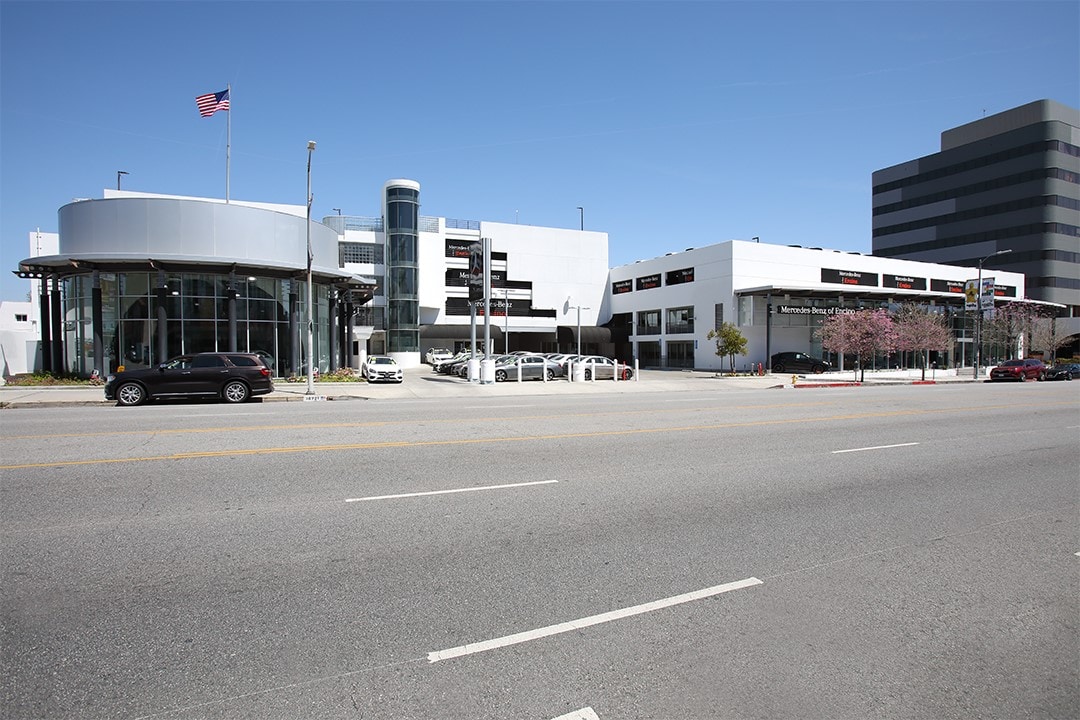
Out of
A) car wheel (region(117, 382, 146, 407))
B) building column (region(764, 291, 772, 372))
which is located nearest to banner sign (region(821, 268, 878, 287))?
building column (region(764, 291, 772, 372))

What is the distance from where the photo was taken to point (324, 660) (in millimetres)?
3479

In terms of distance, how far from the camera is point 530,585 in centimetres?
453

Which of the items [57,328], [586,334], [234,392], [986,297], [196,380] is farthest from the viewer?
[586,334]

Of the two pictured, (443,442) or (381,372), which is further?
(381,372)

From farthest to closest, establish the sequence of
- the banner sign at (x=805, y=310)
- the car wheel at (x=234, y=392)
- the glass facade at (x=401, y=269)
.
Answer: the glass facade at (x=401, y=269) → the banner sign at (x=805, y=310) → the car wheel at (x=234, y=392)

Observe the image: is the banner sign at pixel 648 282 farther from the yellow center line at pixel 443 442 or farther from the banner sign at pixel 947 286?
the yellow center line at pixel 443 442

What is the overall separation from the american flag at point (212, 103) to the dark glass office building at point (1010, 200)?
8456cm

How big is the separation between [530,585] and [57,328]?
3309cm

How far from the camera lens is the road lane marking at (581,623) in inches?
141

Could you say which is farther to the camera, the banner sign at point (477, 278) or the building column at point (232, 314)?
the banner sign at point (477, 278)

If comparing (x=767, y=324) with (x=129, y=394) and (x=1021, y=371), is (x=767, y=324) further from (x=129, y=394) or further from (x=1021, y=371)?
(x=129, y=394)

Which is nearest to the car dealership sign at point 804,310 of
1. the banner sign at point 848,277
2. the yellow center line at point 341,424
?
the banner sign at point 848,277

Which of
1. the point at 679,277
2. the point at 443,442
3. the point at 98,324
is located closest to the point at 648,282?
the point at 679,277

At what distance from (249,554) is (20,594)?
1.50m
